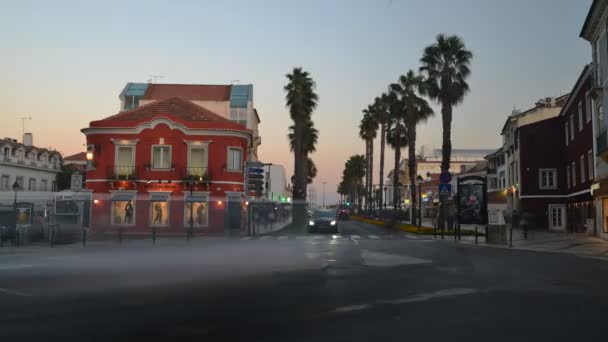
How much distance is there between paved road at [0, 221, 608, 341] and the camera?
7855 mm

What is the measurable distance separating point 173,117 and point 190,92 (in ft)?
116

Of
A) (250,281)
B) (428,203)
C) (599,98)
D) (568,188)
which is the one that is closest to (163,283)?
(250,281)

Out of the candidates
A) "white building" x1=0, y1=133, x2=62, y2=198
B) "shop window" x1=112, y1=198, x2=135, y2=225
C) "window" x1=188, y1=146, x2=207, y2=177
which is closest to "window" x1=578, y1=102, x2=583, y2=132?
"window" x1=188, y1=146, x2=207, y2=177

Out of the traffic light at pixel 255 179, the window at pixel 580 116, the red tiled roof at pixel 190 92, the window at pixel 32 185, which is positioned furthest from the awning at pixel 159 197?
the red tiled roof at pixel 190 92

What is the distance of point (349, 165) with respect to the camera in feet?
409

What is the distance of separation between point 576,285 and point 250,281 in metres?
7.41

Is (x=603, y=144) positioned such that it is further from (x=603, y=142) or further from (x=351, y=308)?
(x=351, y=308)

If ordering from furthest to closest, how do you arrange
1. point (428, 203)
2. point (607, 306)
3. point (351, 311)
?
point (428, 203) < point (607, 306) < point (351, 311)

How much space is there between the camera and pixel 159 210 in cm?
4228

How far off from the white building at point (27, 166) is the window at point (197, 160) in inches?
995

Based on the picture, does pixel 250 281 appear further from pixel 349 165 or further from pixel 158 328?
pixel 349 165

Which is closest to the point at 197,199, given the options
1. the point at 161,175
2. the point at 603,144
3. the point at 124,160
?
the point at 161,175

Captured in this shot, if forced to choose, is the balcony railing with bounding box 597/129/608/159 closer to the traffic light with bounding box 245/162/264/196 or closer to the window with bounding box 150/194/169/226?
the traffic light with bounding box 245/162/264/196

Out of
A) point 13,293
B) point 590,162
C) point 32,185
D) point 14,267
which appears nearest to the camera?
point 13,293
